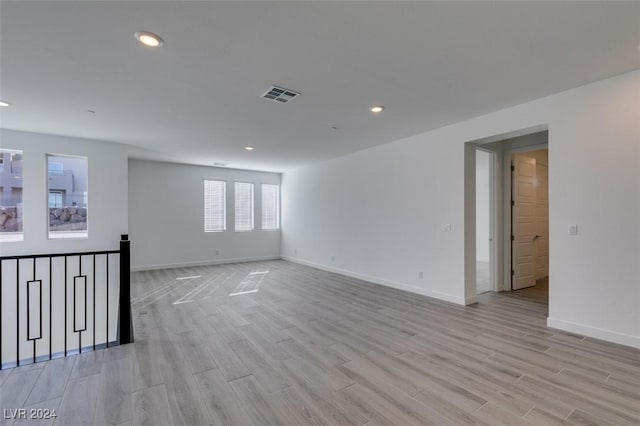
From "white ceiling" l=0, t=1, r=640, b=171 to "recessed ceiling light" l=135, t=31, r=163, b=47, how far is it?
55 millimetres

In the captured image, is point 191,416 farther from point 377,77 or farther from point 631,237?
point 631,237

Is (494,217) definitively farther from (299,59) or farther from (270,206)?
(270,206)

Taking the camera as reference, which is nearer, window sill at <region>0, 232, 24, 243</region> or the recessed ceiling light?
the recessed ceiling light

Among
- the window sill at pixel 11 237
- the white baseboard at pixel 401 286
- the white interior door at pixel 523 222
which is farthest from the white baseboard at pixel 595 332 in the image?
the window sill at pixel 11 237

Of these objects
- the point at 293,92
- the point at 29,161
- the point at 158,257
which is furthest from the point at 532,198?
the point at 29,161

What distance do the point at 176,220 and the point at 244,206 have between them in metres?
1.95

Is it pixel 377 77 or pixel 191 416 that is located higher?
pixel 377 77

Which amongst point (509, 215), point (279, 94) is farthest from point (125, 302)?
point (509, 215)

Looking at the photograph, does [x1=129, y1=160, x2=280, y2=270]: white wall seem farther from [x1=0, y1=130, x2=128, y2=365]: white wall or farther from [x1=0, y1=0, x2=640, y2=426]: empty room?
[x1=0, y1=130, x2=128, y2=365]: white wall

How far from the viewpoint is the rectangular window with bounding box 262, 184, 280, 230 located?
9.21 metres

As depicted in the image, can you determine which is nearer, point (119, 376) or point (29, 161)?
point (119, 376)

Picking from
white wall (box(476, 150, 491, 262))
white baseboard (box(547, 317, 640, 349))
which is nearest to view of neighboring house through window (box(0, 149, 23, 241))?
white baseboard (box(547, 317, 640, 349))

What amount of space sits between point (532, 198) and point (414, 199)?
254cm

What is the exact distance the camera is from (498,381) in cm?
235
